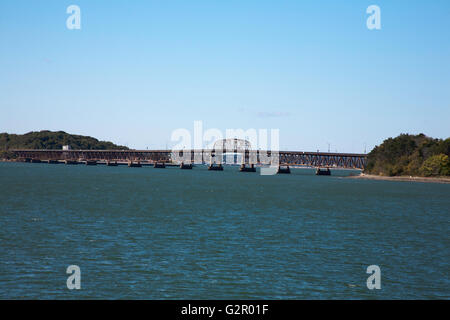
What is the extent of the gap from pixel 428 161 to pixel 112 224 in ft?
499

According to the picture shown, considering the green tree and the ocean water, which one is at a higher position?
the green tree

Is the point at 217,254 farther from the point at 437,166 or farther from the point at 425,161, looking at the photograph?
the point at 425,161

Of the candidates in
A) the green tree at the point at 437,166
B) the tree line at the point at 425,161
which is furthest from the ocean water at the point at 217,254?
the tree line at the point at 425,161

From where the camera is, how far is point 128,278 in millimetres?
29625

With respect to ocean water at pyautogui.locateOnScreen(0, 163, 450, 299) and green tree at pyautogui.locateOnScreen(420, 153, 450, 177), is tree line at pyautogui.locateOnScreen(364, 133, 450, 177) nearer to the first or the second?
green tree at pyautogui.locateOnScreen(420, 153, 450, 177)

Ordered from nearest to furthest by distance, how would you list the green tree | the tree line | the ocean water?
the ocean water
the green tree
the tree line

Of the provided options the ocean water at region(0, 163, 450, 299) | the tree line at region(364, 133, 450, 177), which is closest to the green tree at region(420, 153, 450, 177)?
A: the tree line at region(364, 133, 450, 177)

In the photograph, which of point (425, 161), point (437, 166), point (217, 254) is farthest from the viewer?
point (425, 161)

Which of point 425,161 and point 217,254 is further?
point 425,161

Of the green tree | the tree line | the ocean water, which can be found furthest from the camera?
the tree line

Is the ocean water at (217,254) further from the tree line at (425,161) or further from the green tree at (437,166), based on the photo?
the tree line at (425,161)

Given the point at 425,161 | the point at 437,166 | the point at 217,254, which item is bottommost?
the point at 217,254

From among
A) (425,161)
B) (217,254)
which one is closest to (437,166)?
(425,161)
